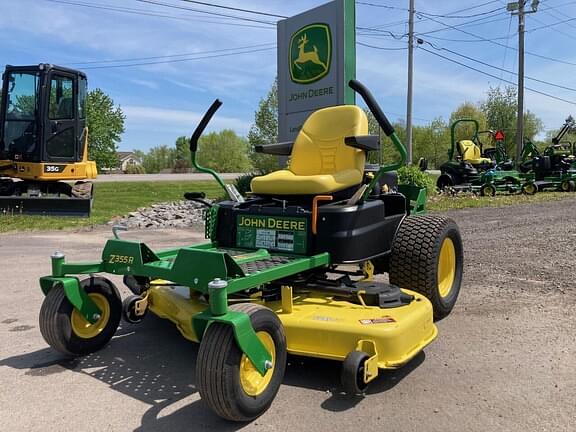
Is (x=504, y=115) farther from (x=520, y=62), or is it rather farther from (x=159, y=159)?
(x=159, y=159)

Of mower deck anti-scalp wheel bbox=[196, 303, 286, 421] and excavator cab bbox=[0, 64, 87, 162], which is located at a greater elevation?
excavator cab bbox=[0, 64, 87, 162]

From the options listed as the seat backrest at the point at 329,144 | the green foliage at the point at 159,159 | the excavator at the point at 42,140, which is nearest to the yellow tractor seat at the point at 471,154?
the excavator at the point at 42,140

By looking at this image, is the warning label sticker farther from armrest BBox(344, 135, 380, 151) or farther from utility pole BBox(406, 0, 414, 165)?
utility pole BBox(406, 0, 414, 165)

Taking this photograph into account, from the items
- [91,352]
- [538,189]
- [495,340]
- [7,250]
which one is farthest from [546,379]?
[538,189]

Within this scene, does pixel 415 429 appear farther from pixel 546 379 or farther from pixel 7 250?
pixel 7 250

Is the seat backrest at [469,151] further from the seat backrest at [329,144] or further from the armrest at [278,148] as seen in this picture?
the seat backrest at [329,144]

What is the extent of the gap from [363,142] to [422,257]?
1014 mm

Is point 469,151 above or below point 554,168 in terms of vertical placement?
above

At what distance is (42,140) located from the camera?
12.3m

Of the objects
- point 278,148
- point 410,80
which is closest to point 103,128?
point 410,80

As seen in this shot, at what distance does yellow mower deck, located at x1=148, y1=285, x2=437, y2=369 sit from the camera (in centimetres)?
308

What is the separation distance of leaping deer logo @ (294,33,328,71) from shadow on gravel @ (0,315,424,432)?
28.8 ft

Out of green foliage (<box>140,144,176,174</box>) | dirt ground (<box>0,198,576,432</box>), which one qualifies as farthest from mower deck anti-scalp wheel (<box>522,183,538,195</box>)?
green foliage (<box>140,144,176,174</box>)

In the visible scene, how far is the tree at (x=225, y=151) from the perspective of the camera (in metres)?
75.0
